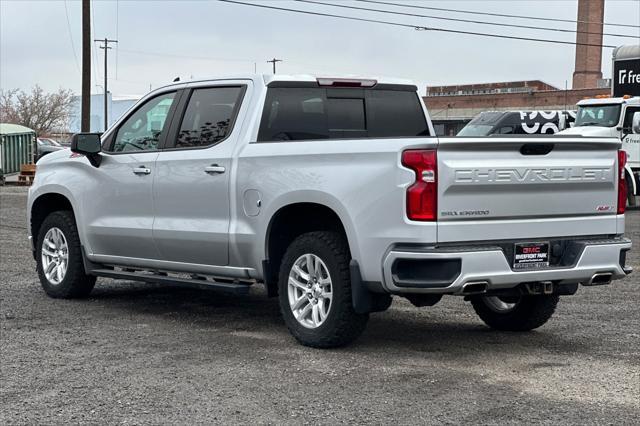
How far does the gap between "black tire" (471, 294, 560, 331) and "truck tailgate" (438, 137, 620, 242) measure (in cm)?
93

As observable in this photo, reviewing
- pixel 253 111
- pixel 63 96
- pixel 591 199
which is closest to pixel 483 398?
pixel 591 199

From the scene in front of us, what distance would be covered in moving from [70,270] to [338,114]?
10.3 feet

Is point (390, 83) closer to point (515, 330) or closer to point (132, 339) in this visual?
point (515, 330)

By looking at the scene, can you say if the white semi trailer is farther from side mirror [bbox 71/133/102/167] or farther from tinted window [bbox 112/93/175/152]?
side mirror [bbox 71/133/102/167]

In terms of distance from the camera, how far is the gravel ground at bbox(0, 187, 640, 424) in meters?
5.42

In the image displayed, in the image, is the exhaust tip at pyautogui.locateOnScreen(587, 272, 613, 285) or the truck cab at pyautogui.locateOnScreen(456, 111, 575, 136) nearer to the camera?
the exhaust tip at pyautogui.locateOnScreen(587, 272, 613, 285)

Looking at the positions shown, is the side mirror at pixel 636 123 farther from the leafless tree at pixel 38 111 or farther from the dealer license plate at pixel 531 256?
the leafless tree at pixel 38 111

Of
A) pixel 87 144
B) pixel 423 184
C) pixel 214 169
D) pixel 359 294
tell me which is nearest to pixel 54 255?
pixel 87 144

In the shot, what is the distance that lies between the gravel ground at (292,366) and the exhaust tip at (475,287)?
1.74ft

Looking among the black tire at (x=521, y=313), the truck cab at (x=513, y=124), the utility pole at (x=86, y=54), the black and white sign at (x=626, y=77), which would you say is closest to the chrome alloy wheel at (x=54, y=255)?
the black tire at (x=521, y=313)

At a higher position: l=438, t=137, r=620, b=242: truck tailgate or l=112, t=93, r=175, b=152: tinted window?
l=112, t=93, r=175, b=152: tinted window

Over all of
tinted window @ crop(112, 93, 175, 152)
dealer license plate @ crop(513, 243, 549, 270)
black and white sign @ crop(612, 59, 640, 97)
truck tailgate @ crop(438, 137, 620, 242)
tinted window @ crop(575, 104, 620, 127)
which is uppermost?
black and white sign @ crop(612, 59, 640, 97)

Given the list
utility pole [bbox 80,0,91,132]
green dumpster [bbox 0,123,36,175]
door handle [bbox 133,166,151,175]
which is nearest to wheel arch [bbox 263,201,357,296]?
door handle [bbox 133,166,151,175]

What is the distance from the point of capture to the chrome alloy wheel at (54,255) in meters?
9.45
